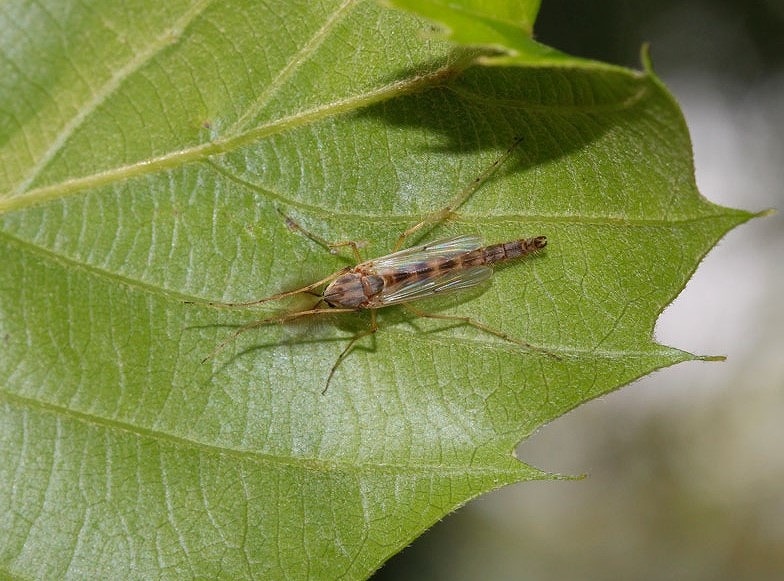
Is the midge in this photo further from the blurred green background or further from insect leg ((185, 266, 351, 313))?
the blurred green background

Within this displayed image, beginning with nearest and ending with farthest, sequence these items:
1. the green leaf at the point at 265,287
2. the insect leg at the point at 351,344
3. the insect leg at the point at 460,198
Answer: the green leaf at the point at 265,287 → the insect leg at the point at 460,198 → the insect leg at the point at 351,344

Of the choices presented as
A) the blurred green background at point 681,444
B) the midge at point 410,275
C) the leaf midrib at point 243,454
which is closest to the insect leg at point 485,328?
the midge at point 410,275

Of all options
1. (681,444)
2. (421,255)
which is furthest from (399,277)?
(681,444)

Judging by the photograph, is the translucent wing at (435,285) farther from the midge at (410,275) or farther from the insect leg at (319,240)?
the insect leg at (319,240)

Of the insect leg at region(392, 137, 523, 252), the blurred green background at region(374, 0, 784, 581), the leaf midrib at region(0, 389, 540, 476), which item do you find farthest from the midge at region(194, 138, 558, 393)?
the blurred green background at region(374, 0, 784, 581)

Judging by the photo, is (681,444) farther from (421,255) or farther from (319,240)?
(319,240)

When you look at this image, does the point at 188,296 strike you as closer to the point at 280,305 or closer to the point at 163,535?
the point at 280,305
